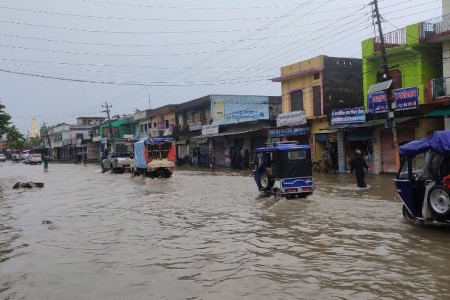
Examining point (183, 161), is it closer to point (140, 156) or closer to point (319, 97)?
point (140, 156)

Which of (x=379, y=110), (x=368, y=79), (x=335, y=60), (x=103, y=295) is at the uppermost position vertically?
(x=335, y=60)

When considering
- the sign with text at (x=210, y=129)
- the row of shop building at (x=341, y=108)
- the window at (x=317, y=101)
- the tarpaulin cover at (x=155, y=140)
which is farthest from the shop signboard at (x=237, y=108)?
the tarpaulin cover at (x=155, y=140)

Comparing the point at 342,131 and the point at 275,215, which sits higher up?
the point at 342,131

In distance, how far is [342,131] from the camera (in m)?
30.6

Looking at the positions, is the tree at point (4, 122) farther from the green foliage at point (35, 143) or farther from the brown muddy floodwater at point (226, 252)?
the green foliage at point (35, 143)

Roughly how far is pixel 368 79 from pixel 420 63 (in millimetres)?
4143

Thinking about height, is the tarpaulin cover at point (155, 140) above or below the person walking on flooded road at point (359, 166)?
above

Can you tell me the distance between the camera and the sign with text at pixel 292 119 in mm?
33406

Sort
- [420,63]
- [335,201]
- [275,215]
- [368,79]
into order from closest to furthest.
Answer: [275,215]
[335,201]
[420,63]
[368,79]

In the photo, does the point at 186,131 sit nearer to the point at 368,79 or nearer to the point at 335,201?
the point at 368,79

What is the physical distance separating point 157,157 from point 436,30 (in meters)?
18.3

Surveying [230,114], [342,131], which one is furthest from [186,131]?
[342,131]

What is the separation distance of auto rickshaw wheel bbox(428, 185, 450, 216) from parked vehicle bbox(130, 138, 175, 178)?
73.9 feet

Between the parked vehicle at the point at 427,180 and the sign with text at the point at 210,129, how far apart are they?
109 ft
